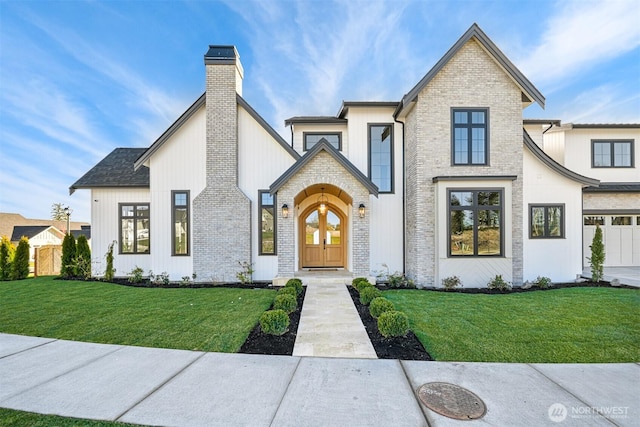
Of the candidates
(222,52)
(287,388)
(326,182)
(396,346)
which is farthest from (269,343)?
(222,52)

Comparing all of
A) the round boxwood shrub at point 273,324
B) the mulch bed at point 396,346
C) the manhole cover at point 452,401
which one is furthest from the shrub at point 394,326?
the round boxwood shrub at point 273,324

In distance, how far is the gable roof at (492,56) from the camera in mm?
9375

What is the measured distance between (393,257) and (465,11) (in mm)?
9337

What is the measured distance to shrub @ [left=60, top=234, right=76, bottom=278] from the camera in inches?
452

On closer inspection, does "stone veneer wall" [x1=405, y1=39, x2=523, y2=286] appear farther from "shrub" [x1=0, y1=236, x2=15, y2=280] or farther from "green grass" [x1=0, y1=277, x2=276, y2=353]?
"shrub" [x1=0, y1=236, x2=15, y2=280]

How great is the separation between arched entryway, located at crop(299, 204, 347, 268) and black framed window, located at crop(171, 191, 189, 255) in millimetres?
4441

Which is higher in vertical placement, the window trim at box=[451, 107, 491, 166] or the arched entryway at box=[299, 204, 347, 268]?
the window trim at box=[451, 107, 491, 166]

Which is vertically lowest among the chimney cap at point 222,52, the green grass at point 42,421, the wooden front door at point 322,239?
the green grass at point 42,421

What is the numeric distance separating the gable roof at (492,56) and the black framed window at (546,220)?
3.70m

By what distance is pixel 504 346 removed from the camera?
15.2 feet

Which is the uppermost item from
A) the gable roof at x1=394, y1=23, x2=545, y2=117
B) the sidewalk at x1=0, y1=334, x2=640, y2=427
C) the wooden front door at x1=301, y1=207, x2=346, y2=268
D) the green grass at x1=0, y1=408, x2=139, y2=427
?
the gable roof at x1=394, y1=23, x2=545, y2=117

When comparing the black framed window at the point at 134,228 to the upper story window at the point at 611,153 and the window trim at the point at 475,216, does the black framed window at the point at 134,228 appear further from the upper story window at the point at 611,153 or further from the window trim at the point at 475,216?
the upper story window at the point at 611,153

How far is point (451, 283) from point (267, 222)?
258 inches

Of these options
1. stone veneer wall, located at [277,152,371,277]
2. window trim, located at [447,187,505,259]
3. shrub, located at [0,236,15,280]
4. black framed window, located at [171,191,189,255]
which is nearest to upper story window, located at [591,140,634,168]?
window trim, located at [447,187,505,259]
